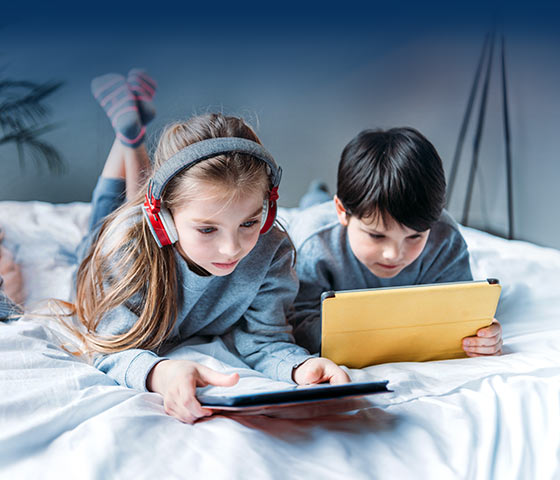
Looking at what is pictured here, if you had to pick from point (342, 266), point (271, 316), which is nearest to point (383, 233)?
point (342, 266)

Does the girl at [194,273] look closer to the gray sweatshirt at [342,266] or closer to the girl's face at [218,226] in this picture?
the girl's face at [218,226]

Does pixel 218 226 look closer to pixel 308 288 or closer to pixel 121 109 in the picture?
pixel 308 288

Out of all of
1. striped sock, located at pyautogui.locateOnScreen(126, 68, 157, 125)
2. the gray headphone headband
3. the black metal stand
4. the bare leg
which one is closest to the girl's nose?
the gray headphone headband

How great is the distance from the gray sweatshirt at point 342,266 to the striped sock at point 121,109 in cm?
44

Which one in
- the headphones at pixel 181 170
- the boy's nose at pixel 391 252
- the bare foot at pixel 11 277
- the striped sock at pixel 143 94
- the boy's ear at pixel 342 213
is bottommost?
the bare foot at pixel 11 277

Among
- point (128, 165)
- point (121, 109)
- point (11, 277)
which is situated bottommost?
point (11, 277)

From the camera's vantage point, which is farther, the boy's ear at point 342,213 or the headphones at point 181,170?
the boy's ear at point 342,213

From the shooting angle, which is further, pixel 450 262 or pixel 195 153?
pixel 450 262

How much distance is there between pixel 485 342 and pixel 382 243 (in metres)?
0.24

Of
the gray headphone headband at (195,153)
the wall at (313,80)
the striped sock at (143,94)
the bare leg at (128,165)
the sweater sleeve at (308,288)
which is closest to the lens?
the gray headphone headband at (195,153)

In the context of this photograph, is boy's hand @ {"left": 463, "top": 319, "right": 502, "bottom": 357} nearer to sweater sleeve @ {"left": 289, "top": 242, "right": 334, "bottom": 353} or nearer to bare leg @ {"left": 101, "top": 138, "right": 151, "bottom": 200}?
sweater sleeve @ {"left": 289, "top": 242, "right": 334, "bottom": 353}

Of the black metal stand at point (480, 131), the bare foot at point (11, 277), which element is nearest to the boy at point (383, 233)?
the bare foot at point (11, 277)

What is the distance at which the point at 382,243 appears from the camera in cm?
93

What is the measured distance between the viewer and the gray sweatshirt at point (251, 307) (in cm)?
84
